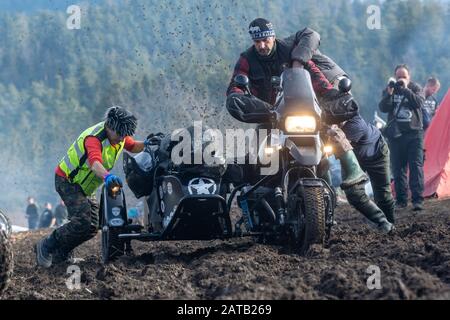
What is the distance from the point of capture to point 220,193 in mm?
9109

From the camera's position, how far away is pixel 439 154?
57.1ft

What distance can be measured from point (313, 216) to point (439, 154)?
953 centimetres

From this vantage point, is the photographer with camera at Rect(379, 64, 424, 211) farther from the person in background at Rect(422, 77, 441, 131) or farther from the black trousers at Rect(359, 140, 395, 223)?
the black trousers at Rect(359, 140, 395, 223)

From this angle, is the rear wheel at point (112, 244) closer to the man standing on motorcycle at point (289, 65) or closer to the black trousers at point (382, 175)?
the man standing on motorcycle at point (289, 65)

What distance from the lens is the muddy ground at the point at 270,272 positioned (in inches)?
251

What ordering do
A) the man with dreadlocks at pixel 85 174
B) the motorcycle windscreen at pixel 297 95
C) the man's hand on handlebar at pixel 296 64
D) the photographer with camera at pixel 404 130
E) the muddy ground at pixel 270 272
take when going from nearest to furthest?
1. the muddy ground at pixel 270 272
2. the motorcycle windscreen at pixel 297 95
3. the man's hand on handlebar at pixel 296 64
4. the man with dreadlocks at pixel 85 174
5. the photographer with camera at pixel 404 130

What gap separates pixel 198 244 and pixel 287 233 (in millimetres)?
2466

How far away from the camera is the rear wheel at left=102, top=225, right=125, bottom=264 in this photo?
30.9 ft

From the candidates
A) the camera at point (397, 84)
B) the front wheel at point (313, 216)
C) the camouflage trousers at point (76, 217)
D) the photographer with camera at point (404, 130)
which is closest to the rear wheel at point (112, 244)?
the camouflage trousers at point (76, 217)

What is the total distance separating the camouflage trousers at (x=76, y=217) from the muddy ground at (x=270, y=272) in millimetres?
302

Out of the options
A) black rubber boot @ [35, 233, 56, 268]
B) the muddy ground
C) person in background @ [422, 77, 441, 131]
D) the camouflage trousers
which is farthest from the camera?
black rubber boot @ [35, 233, 56, 268]

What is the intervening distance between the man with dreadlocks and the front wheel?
214 centimetres
